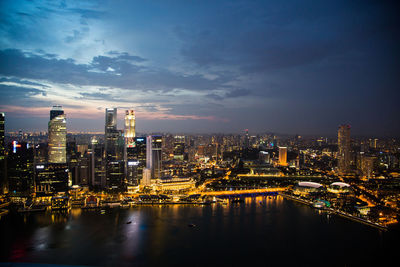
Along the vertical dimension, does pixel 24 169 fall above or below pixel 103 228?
above

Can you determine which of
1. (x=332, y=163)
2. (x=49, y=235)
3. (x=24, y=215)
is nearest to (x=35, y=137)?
(x=24, y=215)

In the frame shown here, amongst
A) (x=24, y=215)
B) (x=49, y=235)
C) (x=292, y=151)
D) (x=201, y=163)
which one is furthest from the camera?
(x=292, y=151)

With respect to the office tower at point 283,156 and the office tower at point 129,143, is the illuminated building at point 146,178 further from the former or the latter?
the office tower at point 283,156

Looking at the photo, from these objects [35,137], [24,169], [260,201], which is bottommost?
[260,201]

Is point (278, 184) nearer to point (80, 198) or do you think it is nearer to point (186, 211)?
point (186, 211)

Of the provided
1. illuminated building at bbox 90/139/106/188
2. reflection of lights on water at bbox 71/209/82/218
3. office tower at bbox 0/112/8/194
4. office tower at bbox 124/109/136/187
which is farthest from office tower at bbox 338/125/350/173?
office tower at bbox 0/112/8/194

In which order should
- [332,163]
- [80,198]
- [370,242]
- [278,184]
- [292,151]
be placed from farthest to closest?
[292,151] < [332,163] < [278,184] < [80,198] < [370,242]

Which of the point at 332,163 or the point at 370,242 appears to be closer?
the point at 370,242
